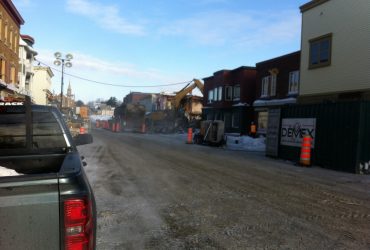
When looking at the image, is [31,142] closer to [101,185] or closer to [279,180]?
[101,185]

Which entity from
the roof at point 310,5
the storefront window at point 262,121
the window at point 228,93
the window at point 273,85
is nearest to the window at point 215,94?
the window at point 228,93

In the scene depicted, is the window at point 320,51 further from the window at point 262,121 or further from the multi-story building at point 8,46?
the multi-story building at point 8,46

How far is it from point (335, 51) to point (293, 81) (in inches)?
386

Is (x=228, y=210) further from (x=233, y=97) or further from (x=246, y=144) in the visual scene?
(x=233, y=97)

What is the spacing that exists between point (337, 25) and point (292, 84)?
401 inches


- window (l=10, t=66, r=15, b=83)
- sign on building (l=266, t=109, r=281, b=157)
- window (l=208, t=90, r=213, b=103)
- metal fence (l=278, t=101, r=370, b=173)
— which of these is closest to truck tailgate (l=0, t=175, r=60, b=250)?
metal fence (l=278, t=101, r=370, b=173)

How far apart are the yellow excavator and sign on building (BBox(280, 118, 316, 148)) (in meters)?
32.0

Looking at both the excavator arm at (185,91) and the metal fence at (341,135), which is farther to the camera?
the excavator arm at (185,91)

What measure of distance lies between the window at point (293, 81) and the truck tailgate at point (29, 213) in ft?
101

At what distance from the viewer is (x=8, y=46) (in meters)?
36.6

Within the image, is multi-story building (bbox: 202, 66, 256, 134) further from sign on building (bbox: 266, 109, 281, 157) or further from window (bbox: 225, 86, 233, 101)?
sign on building (bbox: 266, 109, 281, 157)

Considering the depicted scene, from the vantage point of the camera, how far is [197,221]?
22.3 ft

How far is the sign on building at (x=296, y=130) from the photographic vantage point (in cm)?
1738

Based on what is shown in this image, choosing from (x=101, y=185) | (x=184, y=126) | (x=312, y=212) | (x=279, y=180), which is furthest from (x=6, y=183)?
(x=184, y=126)
